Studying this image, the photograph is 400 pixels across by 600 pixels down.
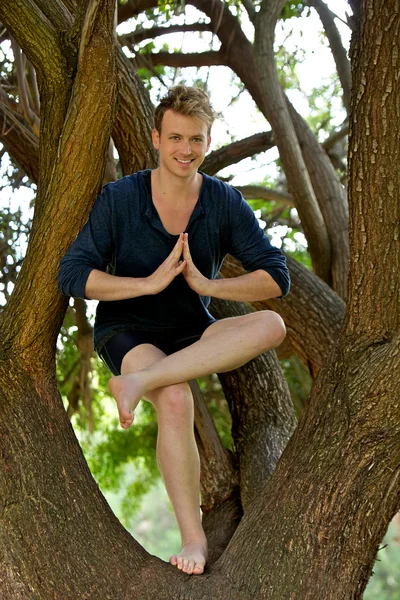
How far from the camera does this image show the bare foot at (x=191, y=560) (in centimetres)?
295

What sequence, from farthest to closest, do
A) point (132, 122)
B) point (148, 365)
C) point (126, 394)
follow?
1. point (132, 122)
2. point (148, 365)
3. point (126, 394)

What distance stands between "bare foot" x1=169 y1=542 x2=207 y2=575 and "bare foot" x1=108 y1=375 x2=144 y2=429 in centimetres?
52

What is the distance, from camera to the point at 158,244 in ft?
11.1

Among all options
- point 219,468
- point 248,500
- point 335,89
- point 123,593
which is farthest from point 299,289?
point 335,89

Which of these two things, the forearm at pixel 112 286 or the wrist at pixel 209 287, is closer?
the forearm at pixel 112 286

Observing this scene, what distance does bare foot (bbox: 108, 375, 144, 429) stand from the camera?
2908 mm

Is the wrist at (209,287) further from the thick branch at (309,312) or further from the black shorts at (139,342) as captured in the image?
the thick branch at (309,312)

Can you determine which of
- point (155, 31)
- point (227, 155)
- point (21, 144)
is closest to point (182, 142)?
point (227, 155)

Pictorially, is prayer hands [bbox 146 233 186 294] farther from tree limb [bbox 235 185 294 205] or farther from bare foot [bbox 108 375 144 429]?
tree limb [bbox 235 185 294 205]

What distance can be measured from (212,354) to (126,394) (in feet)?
1.31

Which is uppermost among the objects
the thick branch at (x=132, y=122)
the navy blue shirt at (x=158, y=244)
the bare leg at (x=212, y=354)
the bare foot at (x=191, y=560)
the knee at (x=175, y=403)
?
the thick branch at (x=132, y=122)

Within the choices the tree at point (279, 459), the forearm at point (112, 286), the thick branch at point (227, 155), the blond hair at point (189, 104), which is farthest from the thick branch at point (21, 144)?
the forearm at point (112, 286)

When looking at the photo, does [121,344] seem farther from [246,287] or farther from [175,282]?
[246,287]

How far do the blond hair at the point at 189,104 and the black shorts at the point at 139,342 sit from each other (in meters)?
0.88
